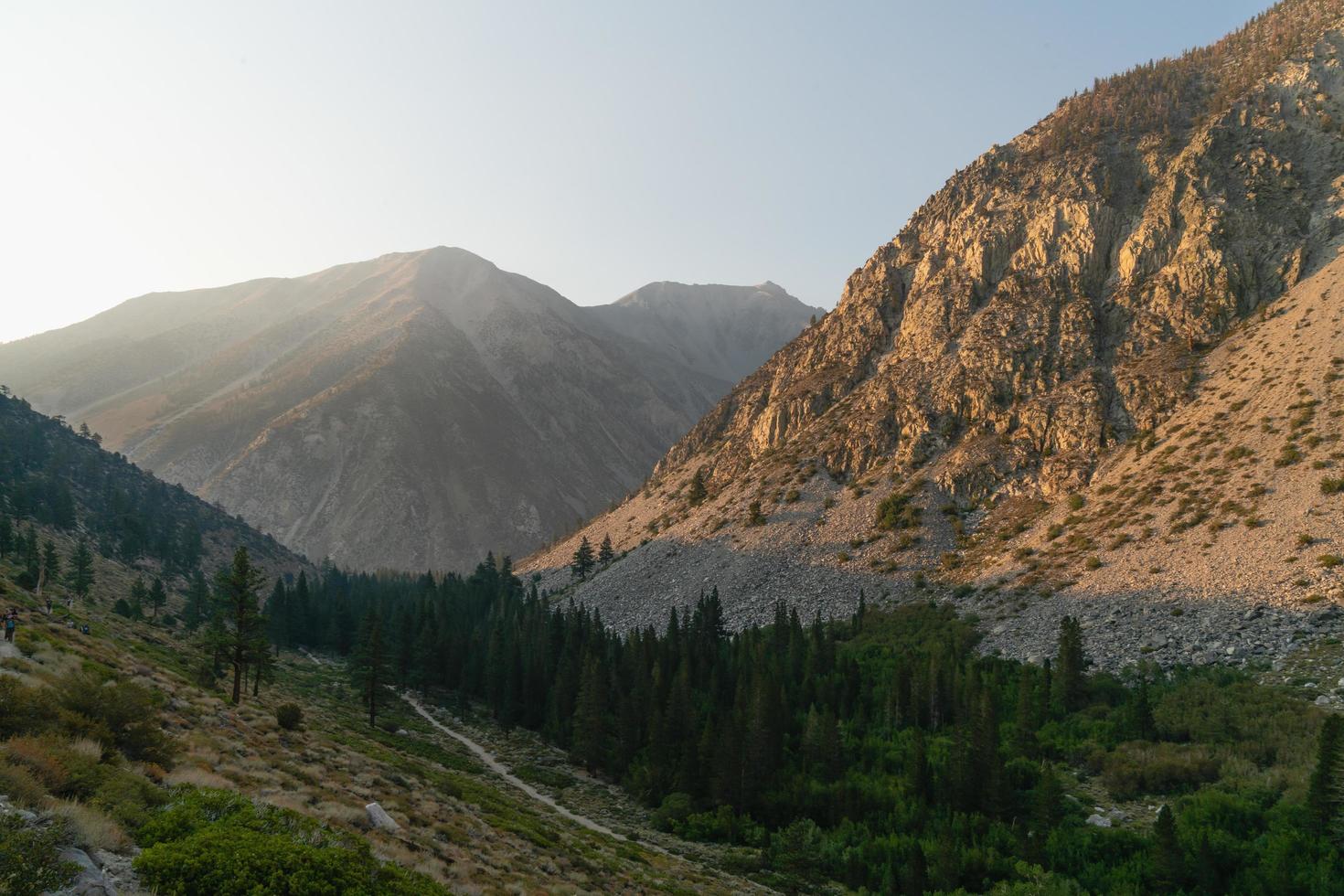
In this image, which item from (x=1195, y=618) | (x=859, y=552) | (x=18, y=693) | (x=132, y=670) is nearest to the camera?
(x=18, y=693)

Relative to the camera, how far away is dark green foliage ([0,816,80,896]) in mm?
8992

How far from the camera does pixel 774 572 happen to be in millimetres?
101500

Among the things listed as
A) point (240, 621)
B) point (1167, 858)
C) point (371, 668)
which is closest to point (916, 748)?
point (1167, 858)

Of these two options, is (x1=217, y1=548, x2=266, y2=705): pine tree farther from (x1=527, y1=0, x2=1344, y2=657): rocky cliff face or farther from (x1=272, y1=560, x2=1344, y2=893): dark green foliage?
(x1=527, y1=0, x2=1344, y2=657): rocky cliff face

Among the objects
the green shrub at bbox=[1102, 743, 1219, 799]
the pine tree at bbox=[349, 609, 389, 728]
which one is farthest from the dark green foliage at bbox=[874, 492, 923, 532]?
the pine tree at bbox=[349, 609, 389, 728]

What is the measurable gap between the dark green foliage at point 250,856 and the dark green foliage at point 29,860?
1521mm

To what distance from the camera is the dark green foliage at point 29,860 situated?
8.99 meters

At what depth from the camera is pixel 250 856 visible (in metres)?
12.4

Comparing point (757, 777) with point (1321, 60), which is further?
point (1321, 60)

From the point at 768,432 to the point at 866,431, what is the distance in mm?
27553

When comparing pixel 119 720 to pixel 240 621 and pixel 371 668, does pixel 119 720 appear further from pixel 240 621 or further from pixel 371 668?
pixel 371 668

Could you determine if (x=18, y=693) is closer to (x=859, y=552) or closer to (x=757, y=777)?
(x=757, y=777)

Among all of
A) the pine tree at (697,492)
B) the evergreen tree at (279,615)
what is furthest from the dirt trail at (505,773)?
the pine tree at (697,492)

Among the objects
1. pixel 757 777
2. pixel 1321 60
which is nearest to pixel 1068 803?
pixel 757 777
